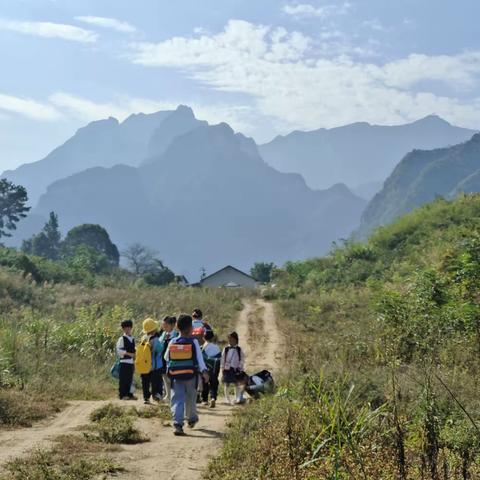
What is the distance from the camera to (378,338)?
45.4 ft

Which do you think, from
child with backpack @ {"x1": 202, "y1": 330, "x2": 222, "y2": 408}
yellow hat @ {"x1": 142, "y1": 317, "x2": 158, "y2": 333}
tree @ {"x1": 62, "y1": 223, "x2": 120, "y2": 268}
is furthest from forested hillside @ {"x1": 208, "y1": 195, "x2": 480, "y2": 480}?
tree @ {"x1": 62, "y1": 223, "x2": 120, "y2": 268}

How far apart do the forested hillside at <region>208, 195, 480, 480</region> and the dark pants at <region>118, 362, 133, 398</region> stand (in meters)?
3.00

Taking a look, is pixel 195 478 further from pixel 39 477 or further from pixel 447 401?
pixel 447 401

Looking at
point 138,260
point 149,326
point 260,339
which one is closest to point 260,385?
point 149,326

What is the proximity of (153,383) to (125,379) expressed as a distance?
563 mm

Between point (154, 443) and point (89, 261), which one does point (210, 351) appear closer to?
point (154, 443)

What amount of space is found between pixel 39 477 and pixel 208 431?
10.1 ft

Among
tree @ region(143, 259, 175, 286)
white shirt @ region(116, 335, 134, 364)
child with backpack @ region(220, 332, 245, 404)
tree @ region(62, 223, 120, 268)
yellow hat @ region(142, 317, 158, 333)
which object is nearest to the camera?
yellow hat @ region(142, 317, 158, 333)

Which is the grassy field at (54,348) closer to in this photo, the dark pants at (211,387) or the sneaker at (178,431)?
the dark pants at (211,387)

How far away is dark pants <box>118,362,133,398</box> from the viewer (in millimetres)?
11016

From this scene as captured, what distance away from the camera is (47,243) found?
10025 centimetres

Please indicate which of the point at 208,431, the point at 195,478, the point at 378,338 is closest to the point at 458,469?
the point at 195,478

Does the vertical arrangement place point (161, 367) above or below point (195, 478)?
above

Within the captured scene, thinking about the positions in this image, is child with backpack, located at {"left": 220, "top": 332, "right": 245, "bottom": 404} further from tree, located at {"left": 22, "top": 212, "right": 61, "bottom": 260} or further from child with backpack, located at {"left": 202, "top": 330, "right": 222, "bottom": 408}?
tree, located at {"left": 22, "top": 212, "right": 61, "bottom": 260}
